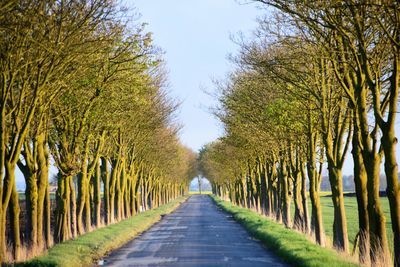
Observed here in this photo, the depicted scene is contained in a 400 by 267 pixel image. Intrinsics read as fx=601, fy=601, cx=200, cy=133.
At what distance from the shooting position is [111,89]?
29.6 m

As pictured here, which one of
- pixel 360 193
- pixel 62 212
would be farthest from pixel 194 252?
pixel 360 193

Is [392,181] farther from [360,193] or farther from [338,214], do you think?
[338,214]

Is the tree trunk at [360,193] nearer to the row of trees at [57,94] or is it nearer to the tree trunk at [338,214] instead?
the tree trunk at [338,214]

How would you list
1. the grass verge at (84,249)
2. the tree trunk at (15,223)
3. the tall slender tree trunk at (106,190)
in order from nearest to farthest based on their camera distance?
the grass verge at (84,249) < the tree trunk at (15,223) < the tall slender tree trunk at (106,190)

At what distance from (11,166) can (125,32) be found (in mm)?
9171

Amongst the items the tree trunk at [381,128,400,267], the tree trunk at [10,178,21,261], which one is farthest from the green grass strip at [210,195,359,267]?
the tree trunk at [10,178,21,261]

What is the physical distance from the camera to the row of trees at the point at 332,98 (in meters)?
15.7

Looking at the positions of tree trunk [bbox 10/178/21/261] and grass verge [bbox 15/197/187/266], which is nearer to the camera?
grass verge [bbox 15/197/187/266]

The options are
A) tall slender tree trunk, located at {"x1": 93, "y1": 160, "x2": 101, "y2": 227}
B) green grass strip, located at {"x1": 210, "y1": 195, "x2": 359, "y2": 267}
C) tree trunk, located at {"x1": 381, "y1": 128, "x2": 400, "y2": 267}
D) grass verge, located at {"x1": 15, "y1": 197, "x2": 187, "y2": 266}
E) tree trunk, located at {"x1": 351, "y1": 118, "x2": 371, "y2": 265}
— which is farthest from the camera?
tall slender tree trunk, located at {"x1": 93, "y1": 160, "x2": 101, "y2": 227}

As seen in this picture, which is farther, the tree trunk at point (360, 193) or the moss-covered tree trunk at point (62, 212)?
the moss-covered tree trunk at point (62, 212)

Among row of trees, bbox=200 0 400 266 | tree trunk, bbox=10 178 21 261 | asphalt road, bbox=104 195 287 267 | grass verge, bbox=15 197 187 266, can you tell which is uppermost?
row of trees, bbox=200 0 400 266

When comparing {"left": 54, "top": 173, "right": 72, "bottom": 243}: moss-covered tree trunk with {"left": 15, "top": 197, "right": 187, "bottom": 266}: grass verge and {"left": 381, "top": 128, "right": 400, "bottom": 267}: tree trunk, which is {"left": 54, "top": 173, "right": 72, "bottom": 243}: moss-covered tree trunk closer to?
{"left": 15, "top": 197, "right": 187, "bottom": 266}: grass verge

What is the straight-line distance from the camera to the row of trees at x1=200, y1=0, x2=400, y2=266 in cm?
1571

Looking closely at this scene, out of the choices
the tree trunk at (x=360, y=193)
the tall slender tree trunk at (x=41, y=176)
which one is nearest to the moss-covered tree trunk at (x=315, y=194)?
the tree trunk at (x=360, y=193)
